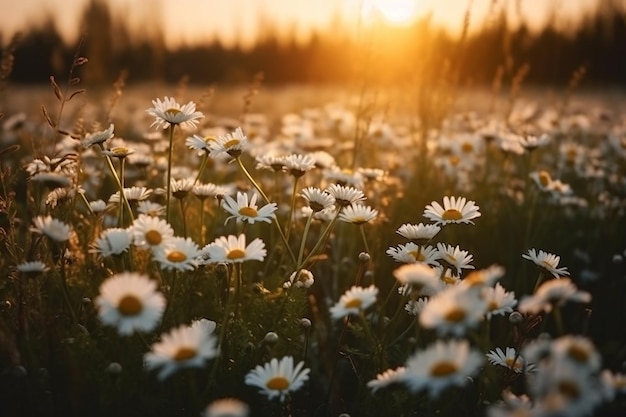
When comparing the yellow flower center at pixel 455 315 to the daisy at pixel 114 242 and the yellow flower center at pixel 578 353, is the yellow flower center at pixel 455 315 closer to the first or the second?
the yellow flower center at pixel 578 353

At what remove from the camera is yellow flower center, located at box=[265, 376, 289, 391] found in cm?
155

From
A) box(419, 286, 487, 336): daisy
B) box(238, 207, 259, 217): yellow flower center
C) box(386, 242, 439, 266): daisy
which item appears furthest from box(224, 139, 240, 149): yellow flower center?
box(419, 286, 487, 336): daisy

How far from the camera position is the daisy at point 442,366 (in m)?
1.11

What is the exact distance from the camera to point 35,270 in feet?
5.62

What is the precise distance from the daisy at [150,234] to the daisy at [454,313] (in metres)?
0.83

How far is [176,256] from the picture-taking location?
170cm

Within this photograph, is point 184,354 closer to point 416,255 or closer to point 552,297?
point 552,297

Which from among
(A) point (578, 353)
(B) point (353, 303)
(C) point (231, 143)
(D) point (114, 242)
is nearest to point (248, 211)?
(C) point (231, 143)

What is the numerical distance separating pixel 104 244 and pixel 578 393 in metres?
1.23

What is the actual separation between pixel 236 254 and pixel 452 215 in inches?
31.3

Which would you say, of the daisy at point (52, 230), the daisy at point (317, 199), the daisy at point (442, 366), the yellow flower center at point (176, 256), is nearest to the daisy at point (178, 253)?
the yellow flower center at point (176, 256)

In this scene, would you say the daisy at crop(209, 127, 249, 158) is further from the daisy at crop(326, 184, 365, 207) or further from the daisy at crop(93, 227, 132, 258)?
the daisy at crop(93, 227, 132, 258)

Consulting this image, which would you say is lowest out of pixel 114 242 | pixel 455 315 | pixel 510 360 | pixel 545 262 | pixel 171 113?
pixel 510 360

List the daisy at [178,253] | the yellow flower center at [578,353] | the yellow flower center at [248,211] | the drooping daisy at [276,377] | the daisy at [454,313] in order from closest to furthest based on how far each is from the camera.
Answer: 1. the yellow flower center at [578,353]
2. the daisy at [454,313]
3. the drooping daisy at [276,377]
4. the daisy at [178,253]
5. the yellow flower center at [248,211]
